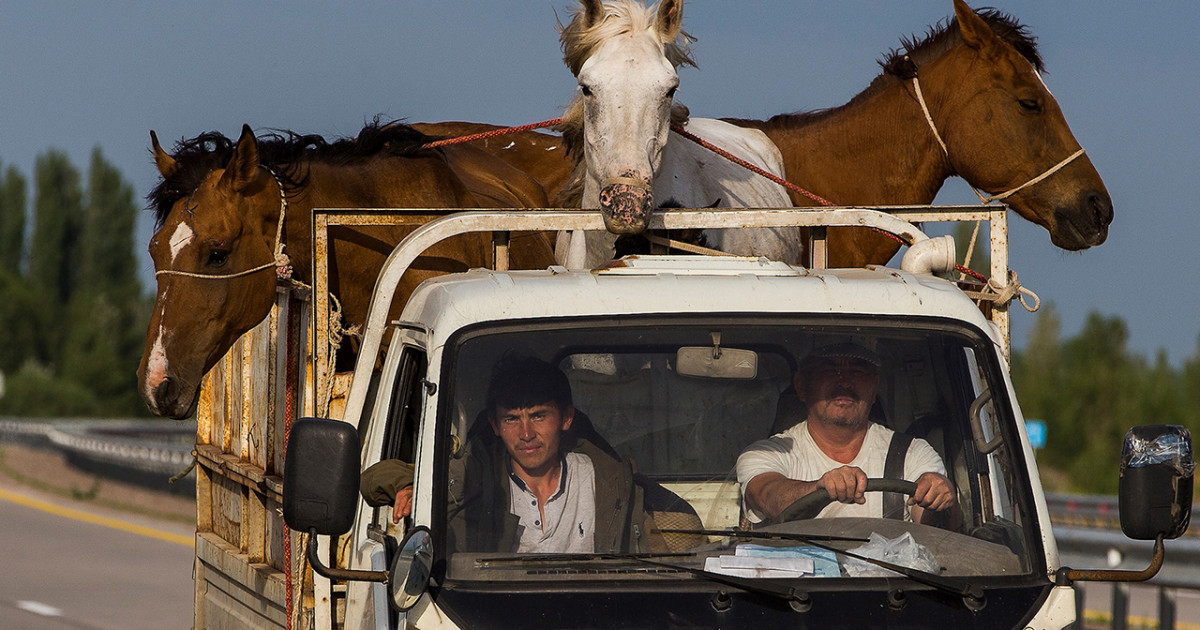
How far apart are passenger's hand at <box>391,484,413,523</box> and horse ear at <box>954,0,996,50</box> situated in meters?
4.53

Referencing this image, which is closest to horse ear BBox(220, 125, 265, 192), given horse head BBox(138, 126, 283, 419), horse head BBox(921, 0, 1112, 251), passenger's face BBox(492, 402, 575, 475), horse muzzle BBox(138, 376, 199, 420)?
horse head BBox(138, 126, 283, 419)

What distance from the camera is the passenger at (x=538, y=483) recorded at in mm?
4441

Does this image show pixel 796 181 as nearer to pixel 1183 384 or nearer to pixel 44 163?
pixel 1183 384

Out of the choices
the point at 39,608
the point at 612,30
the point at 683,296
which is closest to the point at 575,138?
the point at 612,30

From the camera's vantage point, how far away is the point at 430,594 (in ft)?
13.9

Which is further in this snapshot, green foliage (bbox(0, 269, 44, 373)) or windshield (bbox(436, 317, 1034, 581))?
green foliage (bbox(0, 269, 44, 373))

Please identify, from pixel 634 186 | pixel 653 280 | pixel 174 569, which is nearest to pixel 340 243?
pixel 634 186

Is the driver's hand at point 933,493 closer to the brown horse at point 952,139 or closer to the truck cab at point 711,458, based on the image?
the truck cab at point 711,458

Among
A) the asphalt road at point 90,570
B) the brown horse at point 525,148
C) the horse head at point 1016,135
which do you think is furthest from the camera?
the asphalt road at point 90,570

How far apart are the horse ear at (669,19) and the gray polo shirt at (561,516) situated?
3156mm

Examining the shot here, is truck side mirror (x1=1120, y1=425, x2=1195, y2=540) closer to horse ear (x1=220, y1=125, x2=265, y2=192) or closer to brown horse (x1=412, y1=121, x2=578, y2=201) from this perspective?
horse ear (x1=220, y1=125, x2=265, y2=192)

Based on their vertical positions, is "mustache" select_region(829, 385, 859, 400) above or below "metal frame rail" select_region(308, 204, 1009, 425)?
below

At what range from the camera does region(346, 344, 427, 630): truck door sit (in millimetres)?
5023

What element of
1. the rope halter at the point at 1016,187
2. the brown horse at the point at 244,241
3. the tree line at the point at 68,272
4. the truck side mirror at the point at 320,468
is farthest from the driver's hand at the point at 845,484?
the tree line at the point at 68,272
